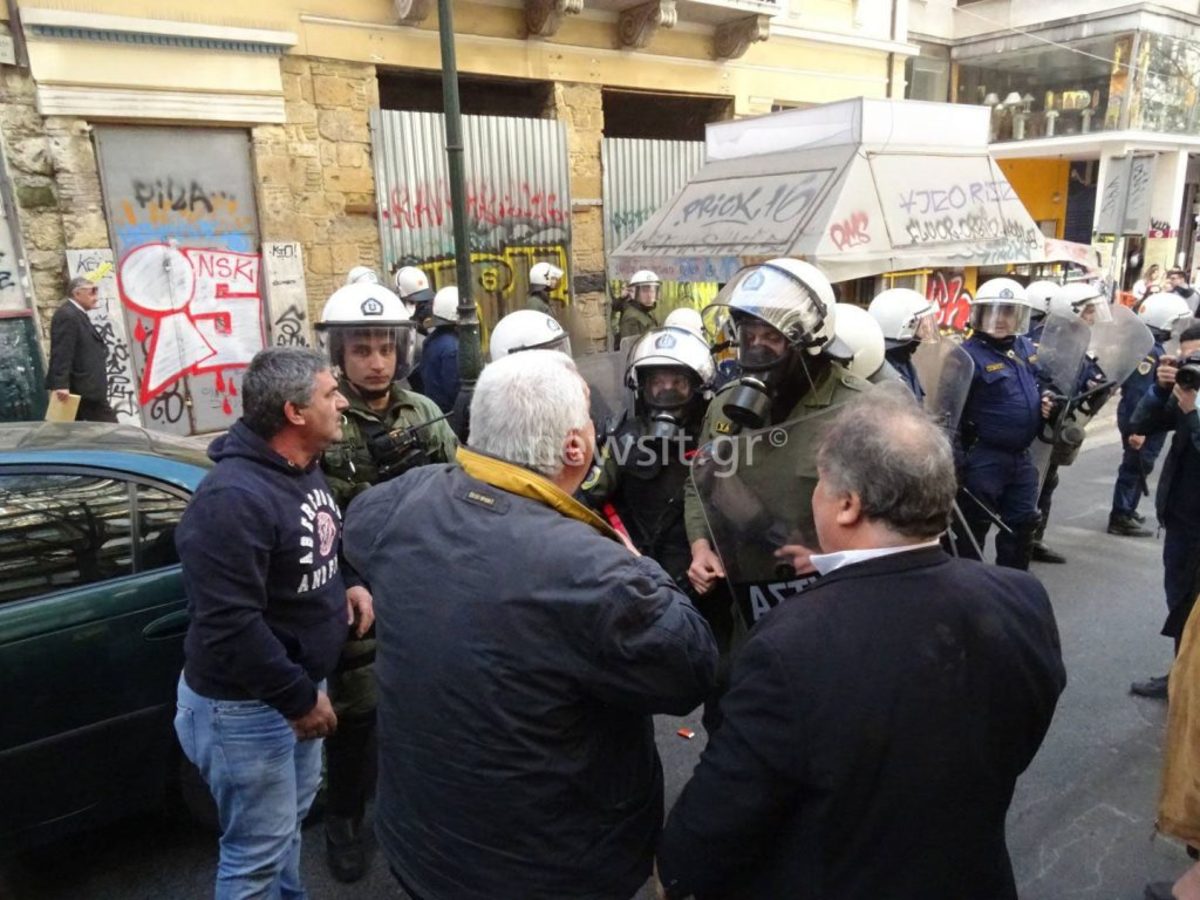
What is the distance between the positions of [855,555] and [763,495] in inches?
38.2

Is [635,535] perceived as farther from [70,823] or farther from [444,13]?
[444,13]

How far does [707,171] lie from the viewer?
8.66 m

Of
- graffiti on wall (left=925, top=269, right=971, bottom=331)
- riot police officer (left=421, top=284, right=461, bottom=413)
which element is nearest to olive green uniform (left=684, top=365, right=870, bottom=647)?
riot police officer (left=421, top=284, right=461, bottom=413)

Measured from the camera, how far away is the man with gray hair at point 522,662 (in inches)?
56.8

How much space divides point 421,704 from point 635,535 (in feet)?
5.85

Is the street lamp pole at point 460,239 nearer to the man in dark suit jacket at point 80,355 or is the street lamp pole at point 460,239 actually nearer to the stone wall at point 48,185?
the man in dark suit jacket at point 80,355

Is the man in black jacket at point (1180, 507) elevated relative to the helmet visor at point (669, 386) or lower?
Answer: lower

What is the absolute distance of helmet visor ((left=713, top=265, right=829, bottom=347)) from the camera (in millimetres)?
2559

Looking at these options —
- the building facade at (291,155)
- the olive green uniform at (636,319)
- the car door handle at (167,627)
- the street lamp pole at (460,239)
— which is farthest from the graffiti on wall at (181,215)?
the car door handle at (167,627)

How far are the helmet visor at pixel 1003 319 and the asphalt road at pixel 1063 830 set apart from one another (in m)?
1.67

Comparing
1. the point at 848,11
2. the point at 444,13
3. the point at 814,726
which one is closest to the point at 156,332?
the point at 444,13

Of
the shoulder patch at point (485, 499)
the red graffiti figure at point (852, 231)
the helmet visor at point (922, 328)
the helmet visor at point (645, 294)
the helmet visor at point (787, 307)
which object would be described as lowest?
the shoulder patch at point (485, 499)

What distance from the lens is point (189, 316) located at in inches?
294

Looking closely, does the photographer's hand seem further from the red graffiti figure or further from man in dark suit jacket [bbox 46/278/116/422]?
man in dark suit jacket [bbox 46/278/116/422]
